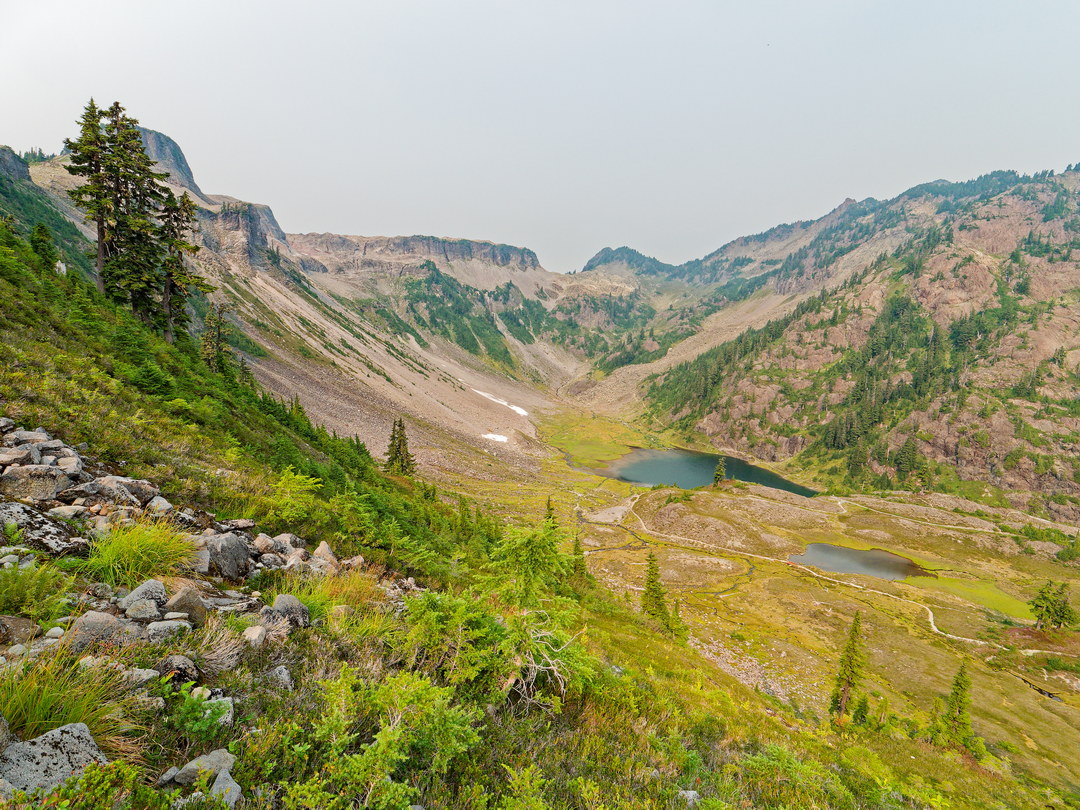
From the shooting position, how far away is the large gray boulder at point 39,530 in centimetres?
524

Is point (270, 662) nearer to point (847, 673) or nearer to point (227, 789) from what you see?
point (227, 789)

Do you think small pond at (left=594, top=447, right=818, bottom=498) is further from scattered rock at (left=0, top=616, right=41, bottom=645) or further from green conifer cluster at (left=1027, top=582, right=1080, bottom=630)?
scattered rock at (left=0, top=616, right=41, bottom=645)

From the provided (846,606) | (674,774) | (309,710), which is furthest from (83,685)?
(846,606)

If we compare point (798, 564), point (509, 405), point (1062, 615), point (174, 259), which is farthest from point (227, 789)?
point (509, 405)

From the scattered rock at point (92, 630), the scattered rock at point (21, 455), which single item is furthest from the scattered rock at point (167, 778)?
the scattered rock at point (21, 455)

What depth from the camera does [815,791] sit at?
26.8ft

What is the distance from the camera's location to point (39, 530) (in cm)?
543

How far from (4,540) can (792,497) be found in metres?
115

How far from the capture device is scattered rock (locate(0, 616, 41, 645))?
355 centimetres

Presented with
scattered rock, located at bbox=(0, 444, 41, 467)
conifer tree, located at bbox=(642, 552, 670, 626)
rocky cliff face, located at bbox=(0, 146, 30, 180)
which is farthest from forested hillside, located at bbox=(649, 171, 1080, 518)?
rocky cliff face, located at bbox=(0, 146, 30, 180)

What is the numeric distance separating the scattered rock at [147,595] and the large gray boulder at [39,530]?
132 cm

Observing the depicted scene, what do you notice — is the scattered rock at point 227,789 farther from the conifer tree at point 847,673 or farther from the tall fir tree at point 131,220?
the conifer tree at point 847,673

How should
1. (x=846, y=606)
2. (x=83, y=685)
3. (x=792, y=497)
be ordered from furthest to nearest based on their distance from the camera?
(x=792, y=497) → (x=846, y=606) → (x=83, y=685)

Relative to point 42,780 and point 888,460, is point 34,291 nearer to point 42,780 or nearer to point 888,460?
point 42,780
